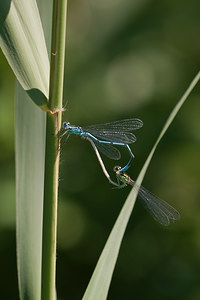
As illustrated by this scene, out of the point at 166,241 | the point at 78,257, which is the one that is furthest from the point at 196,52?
the point at 78,257

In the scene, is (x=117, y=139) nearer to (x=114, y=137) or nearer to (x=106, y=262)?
(x=114, y=137)

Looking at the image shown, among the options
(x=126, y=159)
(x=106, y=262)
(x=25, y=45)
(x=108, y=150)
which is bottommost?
(x=106, y=262)

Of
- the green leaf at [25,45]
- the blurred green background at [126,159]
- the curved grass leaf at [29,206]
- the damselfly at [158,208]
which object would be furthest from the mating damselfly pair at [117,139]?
the blurred green background at [126,159]

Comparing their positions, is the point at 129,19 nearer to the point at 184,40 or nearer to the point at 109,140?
the point at 184,40

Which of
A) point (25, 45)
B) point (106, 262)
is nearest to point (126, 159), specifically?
point (106, 262)

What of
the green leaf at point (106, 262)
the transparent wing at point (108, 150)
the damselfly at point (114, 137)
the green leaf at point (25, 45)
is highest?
the green leaf at point (25, 45)

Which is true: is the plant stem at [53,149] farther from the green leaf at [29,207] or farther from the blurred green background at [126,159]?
the blurred green background at [126,159]
